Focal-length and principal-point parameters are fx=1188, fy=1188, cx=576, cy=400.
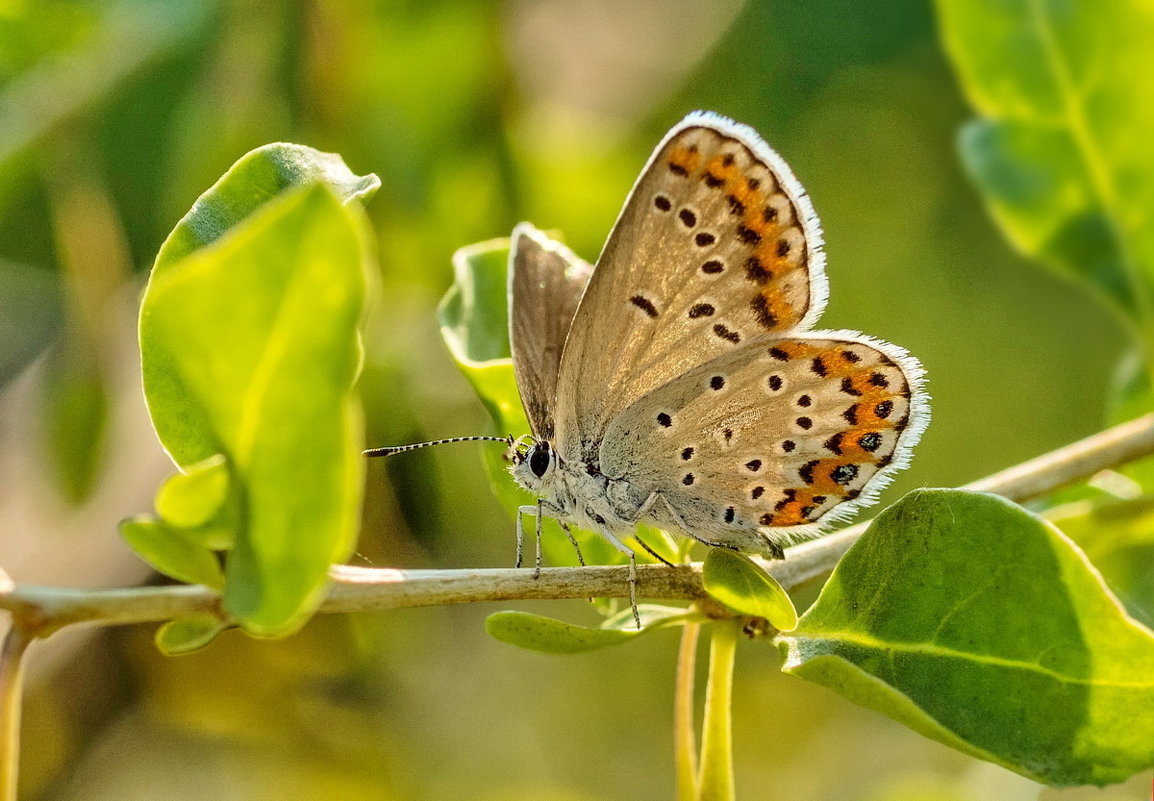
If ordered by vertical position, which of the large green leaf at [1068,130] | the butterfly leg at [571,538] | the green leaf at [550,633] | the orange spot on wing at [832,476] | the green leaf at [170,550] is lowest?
the butterfly leg at [571,538]

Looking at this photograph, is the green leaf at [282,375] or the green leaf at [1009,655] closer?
the green leaf at [282,375]

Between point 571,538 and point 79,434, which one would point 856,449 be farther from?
point 79,434

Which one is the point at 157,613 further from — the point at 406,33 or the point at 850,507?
the point at 406,33

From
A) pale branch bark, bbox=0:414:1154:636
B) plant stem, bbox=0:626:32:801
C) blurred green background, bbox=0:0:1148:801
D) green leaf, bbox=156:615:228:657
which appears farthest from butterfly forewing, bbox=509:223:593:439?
blurred green background, bbox=0:0:1148:801

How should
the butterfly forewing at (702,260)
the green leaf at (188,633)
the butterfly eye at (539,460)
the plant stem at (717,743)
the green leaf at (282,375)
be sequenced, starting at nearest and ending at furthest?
the green leaf at (282,375) → the green leaf at (188,633) → the plant stem at (717,743) → the butterfly forewing at (702,260) → the butterfly eye at (539,460)

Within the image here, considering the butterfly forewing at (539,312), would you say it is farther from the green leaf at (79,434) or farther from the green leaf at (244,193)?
the green leaf at (79,434)

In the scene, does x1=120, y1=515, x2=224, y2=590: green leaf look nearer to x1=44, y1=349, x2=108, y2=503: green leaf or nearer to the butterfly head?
the butterfly head

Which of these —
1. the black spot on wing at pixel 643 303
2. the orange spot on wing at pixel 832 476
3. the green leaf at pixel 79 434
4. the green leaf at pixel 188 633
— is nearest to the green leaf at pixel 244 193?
the green leaf at pixel 188 633
